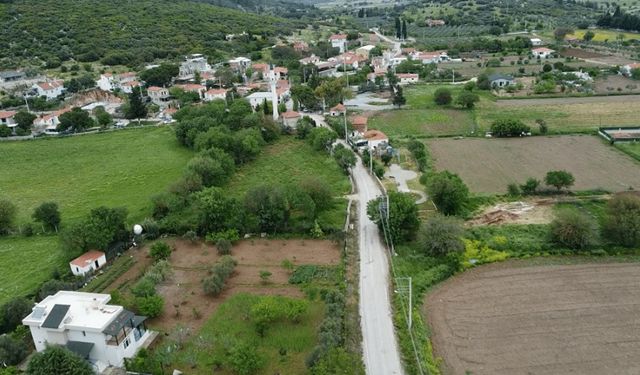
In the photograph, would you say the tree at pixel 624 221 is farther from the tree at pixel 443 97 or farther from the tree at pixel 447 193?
the tree at pixel 443 97

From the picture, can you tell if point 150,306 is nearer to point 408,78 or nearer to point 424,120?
point 424,120

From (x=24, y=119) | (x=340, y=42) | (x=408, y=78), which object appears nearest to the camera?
(x=24, y=119)

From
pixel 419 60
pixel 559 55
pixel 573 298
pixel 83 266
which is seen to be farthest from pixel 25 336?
pixel 559 55

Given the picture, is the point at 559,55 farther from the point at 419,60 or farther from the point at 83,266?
the point at 83,266

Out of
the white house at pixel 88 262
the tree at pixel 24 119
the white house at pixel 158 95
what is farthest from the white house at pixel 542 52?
the white house at pixel 88 262

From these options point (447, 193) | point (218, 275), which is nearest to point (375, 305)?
point (218, 275)

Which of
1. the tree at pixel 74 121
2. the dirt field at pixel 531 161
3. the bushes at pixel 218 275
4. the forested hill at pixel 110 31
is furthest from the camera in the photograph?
the forested hill at pixel 110 31

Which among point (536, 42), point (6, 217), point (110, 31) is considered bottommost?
point (6, 217)

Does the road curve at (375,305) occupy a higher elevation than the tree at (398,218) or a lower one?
lower
